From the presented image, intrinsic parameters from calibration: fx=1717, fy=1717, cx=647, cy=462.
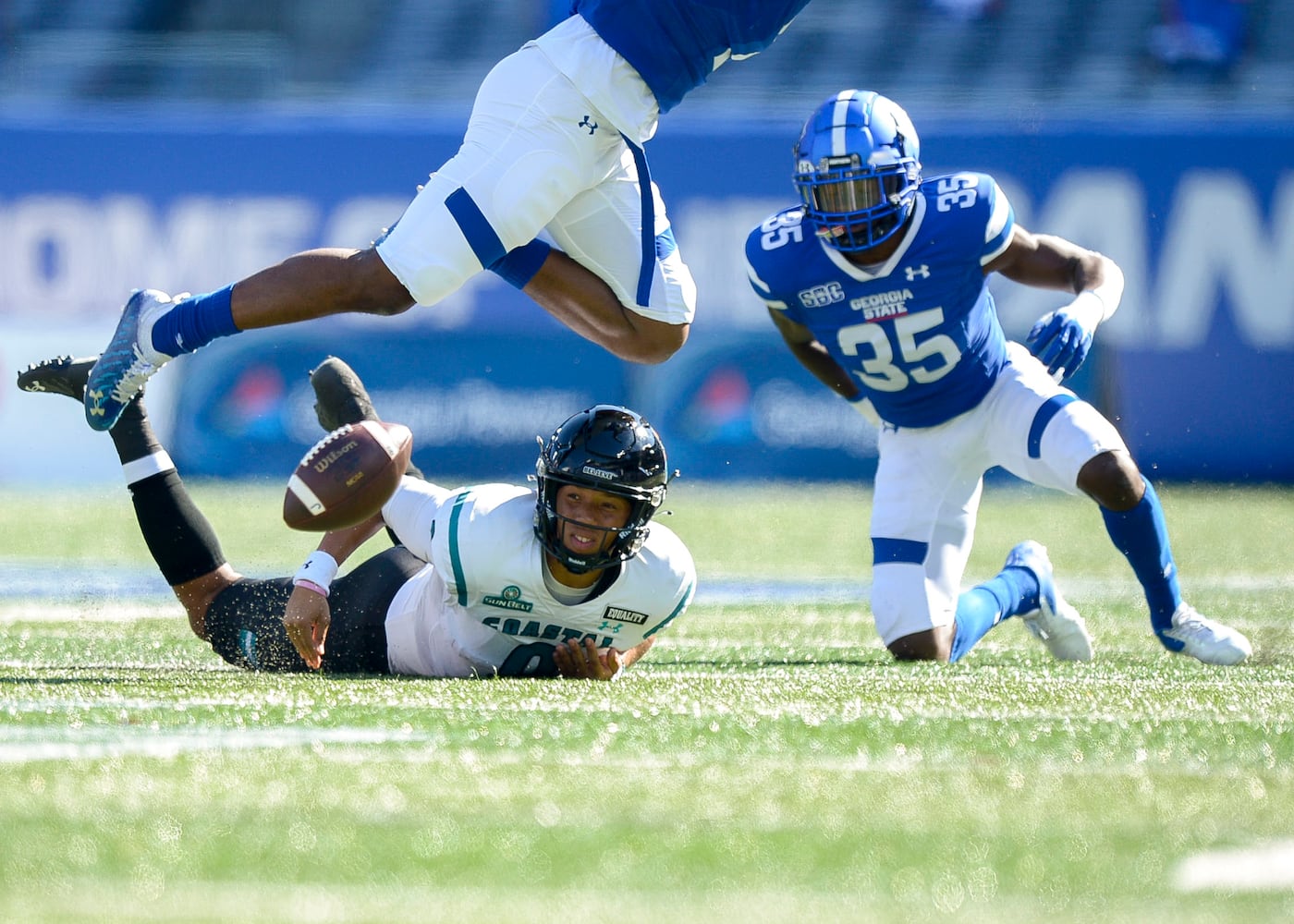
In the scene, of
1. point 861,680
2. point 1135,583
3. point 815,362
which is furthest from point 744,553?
point 861,680

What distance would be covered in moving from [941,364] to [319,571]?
1742mm

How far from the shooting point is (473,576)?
3541mm

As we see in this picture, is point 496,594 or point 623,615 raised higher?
point 496,594

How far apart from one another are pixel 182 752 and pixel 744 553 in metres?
5.06

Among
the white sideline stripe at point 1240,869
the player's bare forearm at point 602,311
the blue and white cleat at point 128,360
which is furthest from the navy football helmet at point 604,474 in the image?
the white sideline stripe at point 1240,869

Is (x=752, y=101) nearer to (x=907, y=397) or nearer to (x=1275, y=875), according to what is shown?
(x=907, y=397)

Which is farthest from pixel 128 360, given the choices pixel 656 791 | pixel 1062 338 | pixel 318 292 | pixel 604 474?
pixel 1062 338

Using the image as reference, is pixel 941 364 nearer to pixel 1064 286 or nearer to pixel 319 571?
pixel 1064 286

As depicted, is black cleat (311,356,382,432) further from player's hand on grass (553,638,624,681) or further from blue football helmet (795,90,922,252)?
blue football helmet (795,90,922,252)

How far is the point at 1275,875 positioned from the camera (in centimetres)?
194

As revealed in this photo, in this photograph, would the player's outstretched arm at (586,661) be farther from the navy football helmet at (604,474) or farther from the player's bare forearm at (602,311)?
the player's bare forearm at (602,311)

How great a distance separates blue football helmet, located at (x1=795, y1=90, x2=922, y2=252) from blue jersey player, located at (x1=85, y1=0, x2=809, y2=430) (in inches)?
19.3

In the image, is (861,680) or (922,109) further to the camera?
(922,109)

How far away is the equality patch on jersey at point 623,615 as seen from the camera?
143 inches
